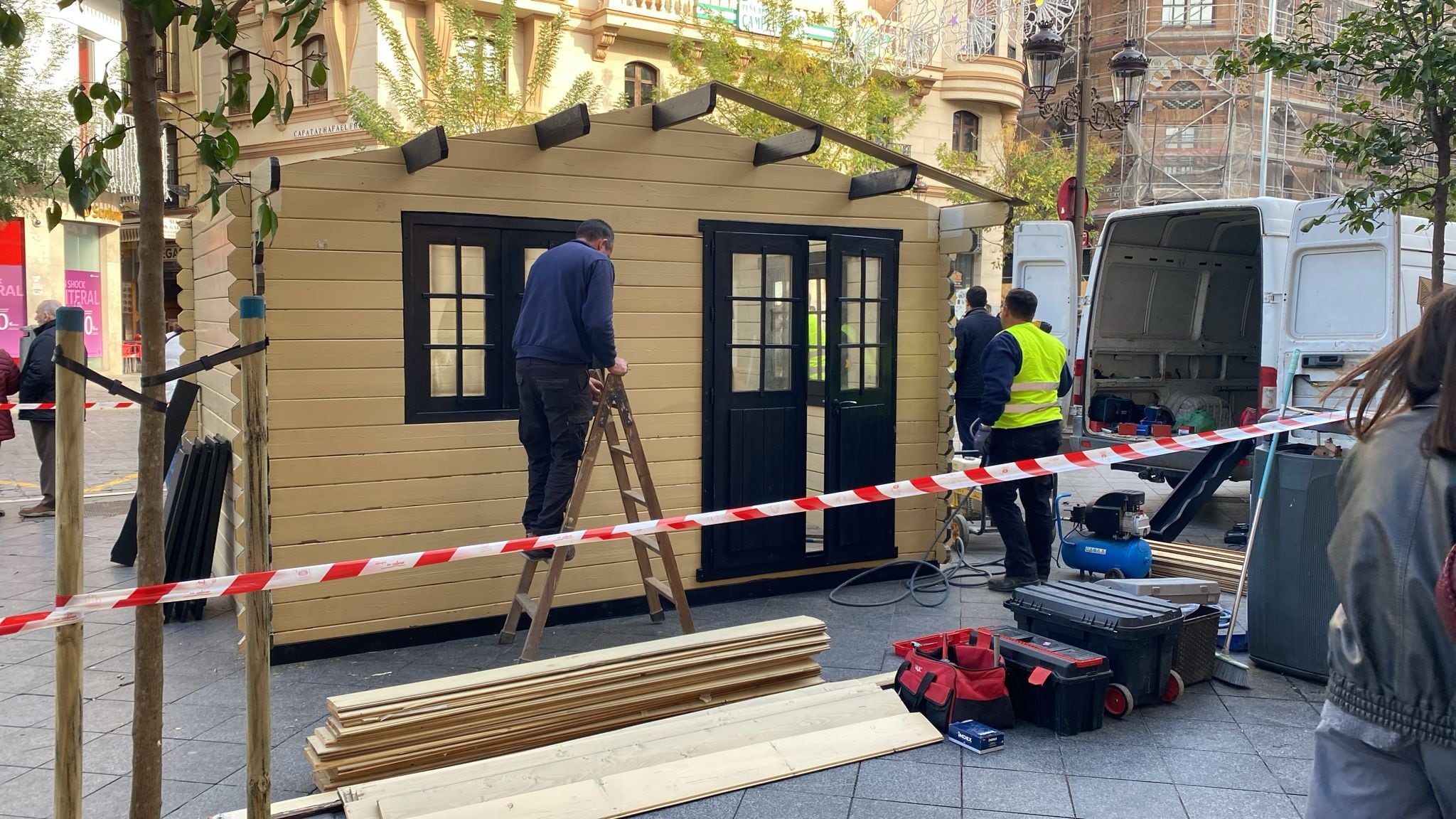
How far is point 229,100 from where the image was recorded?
2.83 m

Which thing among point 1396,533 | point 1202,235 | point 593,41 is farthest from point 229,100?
point 593,41

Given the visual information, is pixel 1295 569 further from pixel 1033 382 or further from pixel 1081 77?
pixel 1081 77

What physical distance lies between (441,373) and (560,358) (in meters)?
0.75

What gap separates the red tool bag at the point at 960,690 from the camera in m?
4.64

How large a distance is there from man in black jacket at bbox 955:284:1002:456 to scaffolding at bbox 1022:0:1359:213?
23672mm

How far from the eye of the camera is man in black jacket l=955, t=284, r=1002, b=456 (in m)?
8.92

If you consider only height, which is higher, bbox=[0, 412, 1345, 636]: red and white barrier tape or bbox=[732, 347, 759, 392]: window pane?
bbox=[732, 347, 759, 392]: window pane

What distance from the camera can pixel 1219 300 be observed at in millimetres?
Result: 11188

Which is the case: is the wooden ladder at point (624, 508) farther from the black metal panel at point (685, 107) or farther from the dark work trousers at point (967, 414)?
the dark work trousers at point (967, 414)

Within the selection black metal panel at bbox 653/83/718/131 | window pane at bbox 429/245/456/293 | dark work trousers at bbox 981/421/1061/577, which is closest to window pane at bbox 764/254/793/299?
black metal panel at bbox 653/83/718/131

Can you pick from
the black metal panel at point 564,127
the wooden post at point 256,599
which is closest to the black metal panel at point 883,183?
the black metal panel at point 564,127

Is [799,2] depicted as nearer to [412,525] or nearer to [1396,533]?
[412,525]

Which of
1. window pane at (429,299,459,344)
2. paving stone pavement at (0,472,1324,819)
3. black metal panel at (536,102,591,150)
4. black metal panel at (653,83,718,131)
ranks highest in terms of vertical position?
black metal panel at (653,83,718,131)

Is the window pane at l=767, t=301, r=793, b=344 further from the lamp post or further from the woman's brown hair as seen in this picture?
the lamp post
